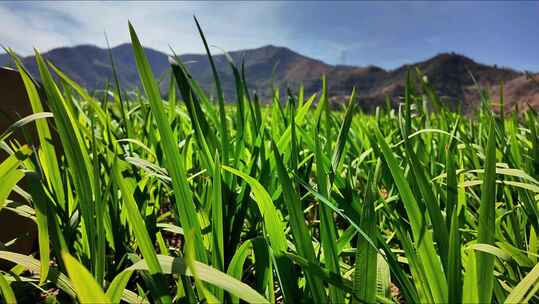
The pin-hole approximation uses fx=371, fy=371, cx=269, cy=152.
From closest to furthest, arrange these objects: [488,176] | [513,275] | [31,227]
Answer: [488,176], [513,275], [31,227]

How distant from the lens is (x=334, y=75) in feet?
231

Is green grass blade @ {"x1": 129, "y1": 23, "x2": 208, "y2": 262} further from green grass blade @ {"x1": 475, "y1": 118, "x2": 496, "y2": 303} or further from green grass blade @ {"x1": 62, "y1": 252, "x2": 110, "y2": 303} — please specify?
green grass blade @ {"x1": 475, "y1": 118, "x2": 496, "y2": 303}

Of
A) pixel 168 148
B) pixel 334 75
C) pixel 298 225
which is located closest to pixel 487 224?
pixel 298 225

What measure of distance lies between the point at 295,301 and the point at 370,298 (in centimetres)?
9

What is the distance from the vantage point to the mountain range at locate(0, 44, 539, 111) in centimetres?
141

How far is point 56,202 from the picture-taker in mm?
601

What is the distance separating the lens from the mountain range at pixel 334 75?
1410mm

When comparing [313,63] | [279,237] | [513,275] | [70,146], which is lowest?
[513,275]

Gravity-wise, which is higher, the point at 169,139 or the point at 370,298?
the point at 169,139

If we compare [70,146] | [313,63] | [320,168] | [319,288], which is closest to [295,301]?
[319,288]

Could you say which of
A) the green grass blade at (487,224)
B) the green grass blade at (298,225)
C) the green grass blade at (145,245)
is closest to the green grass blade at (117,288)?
the green grass blade at (145,245)

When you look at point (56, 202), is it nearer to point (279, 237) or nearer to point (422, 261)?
point (279, 237)

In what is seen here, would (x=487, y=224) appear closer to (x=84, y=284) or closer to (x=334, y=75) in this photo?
(x=84, y=284)

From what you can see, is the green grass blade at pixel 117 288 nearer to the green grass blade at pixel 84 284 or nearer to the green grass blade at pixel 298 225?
the green grass blade at pixel 84 284
